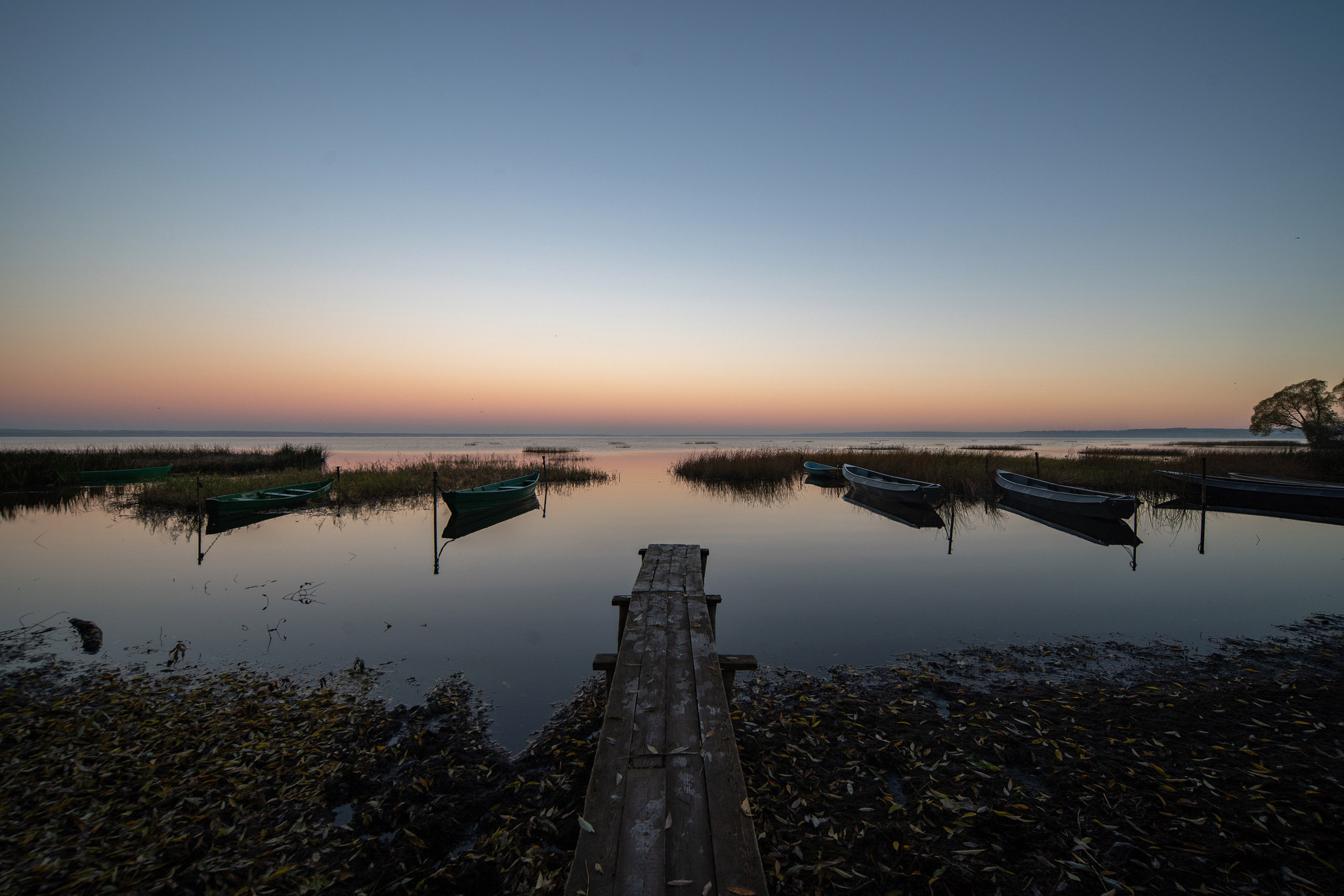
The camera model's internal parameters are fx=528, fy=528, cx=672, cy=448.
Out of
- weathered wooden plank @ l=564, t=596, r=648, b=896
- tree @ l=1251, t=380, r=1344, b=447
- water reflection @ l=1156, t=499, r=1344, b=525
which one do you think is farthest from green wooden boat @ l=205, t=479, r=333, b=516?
tree @ l=1251, t=380, r=1344, b=447

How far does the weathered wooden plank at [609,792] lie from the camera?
214 centimetres

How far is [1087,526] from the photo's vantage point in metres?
15.4

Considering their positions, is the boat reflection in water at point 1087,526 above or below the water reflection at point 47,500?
below

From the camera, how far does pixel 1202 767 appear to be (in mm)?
3758

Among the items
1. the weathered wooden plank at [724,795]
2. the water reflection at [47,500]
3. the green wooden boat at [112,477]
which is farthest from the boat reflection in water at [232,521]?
the weathered wooden plank at [724,795]

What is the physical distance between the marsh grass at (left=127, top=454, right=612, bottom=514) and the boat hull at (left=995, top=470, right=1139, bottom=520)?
60.7 feet

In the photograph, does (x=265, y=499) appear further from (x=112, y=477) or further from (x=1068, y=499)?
(x=1068, y=499)

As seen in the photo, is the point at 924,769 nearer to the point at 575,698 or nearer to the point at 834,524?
the point at 575,698

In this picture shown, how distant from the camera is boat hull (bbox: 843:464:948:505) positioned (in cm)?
1773

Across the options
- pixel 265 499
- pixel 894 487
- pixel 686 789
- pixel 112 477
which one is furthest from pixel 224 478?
pixel 686 789

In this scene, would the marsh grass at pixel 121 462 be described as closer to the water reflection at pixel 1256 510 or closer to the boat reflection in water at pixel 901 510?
the boat reflection in water at pixel 901 510

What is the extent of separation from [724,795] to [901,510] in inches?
700

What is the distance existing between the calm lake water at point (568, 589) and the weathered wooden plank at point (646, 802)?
59.9 inches

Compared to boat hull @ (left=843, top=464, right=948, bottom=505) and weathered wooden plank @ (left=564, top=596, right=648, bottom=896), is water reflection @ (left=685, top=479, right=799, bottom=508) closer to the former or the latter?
boat hull @ (left=843, top=464, right=948, bottom=505)
